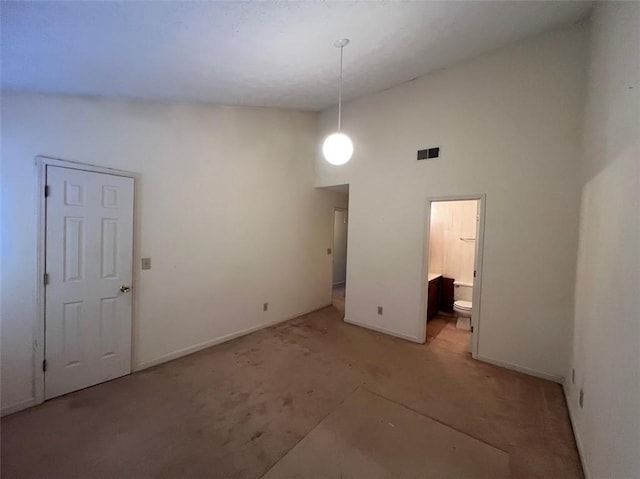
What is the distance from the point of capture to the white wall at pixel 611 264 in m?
1.15

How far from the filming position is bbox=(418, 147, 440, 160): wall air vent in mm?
3294

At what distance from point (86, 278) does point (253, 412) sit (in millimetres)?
1940

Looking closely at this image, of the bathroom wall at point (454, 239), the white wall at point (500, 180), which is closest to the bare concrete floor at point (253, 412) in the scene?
the white wall at point (500, 180)

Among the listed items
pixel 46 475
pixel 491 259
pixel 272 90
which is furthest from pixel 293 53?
pixel 46 475

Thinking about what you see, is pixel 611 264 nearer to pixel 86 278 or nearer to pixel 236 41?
pixel 236 41

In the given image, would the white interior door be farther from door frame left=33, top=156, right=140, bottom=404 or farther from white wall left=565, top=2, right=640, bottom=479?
white wall left=565, top=2, right=640, bottom=479

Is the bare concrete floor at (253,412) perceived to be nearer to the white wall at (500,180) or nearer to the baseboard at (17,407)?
the baseboard at (17,407)

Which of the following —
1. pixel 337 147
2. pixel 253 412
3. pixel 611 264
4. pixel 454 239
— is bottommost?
pixel 253 412

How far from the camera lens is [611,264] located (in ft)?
4.81

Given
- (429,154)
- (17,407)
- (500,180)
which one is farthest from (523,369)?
(17,407)

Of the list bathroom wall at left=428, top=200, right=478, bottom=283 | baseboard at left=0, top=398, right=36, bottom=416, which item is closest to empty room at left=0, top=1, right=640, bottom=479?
baseboard at left=0, top=398, right=36, bottom=416

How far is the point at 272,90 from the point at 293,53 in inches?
30.5

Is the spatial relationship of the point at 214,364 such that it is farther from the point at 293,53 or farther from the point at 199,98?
the point at 293,53

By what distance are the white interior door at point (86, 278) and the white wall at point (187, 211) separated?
0.39ft
